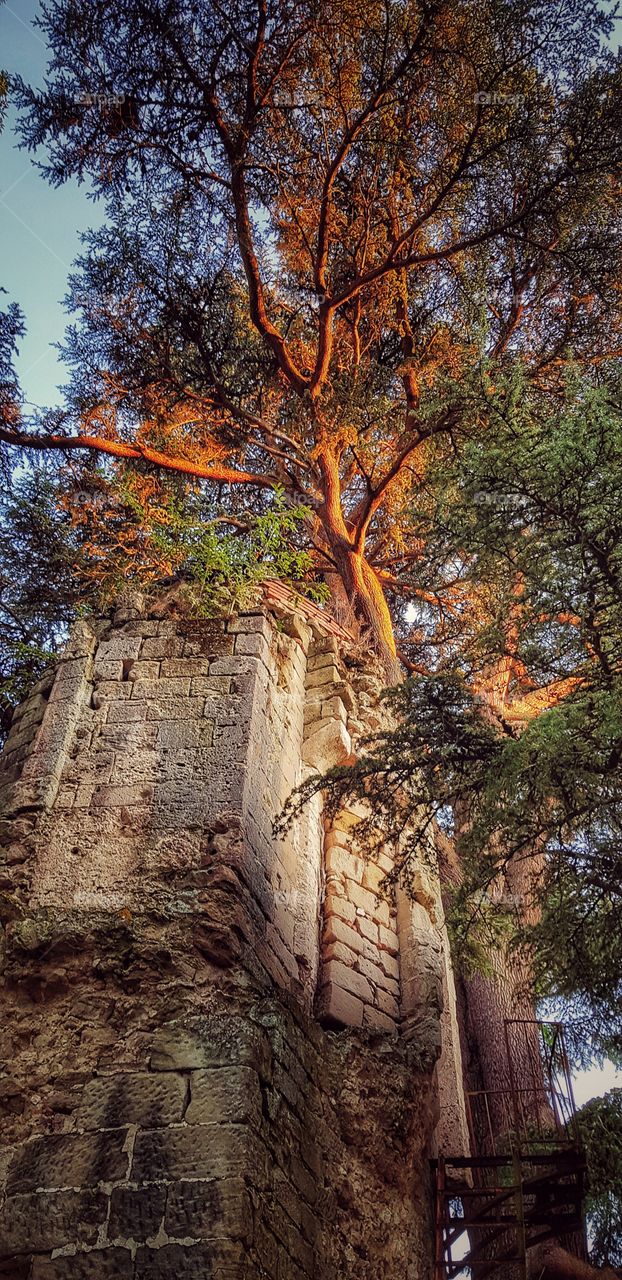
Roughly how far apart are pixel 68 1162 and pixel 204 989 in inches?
Answer: 36.9

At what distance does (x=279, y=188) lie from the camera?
10648 mm

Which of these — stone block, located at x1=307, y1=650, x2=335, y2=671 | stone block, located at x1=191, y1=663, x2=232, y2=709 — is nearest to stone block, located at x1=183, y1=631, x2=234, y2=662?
stone block, located at x1=191, y1=663, x2=232, y2=709

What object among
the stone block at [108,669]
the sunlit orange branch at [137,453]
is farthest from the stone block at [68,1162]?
the sunlit orange branch at [137,453]

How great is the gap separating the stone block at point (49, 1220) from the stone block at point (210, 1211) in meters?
→ 0.32

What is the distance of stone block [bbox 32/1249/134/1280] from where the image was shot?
357 cm

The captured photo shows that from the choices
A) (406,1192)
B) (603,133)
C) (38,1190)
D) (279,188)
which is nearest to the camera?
(38,1190)

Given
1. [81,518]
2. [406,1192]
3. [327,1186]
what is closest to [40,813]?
[327,1186]

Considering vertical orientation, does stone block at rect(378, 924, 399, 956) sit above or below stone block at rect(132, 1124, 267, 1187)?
above

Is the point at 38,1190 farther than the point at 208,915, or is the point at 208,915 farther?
the point at 208,915

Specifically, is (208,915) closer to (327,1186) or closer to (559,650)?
(327,1186)

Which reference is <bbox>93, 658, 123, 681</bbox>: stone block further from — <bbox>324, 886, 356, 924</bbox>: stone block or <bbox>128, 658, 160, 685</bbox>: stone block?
<bbox>324, 886, 356, 924</bbox>: stone block

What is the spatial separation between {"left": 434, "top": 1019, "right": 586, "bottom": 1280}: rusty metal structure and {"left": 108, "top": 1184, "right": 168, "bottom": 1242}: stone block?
2221 millimetres

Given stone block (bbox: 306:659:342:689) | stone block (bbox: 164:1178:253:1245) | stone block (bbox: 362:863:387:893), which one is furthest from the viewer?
stone block (bbox: 306:659:342:689)

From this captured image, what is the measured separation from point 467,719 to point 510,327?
7372 mm
